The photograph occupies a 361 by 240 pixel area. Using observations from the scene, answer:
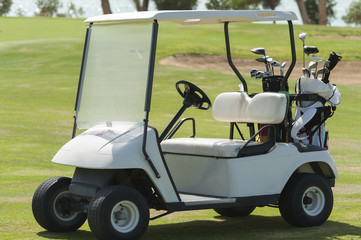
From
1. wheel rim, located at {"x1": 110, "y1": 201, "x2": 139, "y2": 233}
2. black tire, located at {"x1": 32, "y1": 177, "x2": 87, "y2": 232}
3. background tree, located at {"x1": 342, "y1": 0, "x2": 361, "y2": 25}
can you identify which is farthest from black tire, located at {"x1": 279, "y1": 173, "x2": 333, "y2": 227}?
background tree, located at {"x1": 342, "y1": 0, "x2": 361, "y2": 25}

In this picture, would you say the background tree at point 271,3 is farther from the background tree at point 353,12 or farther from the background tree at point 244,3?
the background tree at point 353,12

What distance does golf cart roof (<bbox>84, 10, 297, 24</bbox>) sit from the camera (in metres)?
5.99

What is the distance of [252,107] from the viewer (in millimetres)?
6906

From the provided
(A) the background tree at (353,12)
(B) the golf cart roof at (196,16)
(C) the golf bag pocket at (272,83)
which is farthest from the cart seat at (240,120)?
(A) the background tree at (353,12)

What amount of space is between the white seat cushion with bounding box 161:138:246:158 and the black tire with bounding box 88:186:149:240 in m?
0.83

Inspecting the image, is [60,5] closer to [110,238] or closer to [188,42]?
[188,42]

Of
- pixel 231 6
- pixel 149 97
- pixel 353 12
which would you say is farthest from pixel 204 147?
pixel 353 12

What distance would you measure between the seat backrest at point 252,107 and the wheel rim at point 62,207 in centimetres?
169

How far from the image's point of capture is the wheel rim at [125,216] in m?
5.85

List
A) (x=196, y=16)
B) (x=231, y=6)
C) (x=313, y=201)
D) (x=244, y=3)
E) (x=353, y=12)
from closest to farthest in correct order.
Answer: (x=196, y=16)
(x=313, y=201)
(x=244, y=3)
(x=231, y=6)
(x=353, y=12)

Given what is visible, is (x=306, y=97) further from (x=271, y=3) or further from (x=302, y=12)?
(x=271, y=3)

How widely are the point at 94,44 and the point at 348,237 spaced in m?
2.68

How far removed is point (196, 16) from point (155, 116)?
471 inches

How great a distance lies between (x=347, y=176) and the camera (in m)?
10.6
